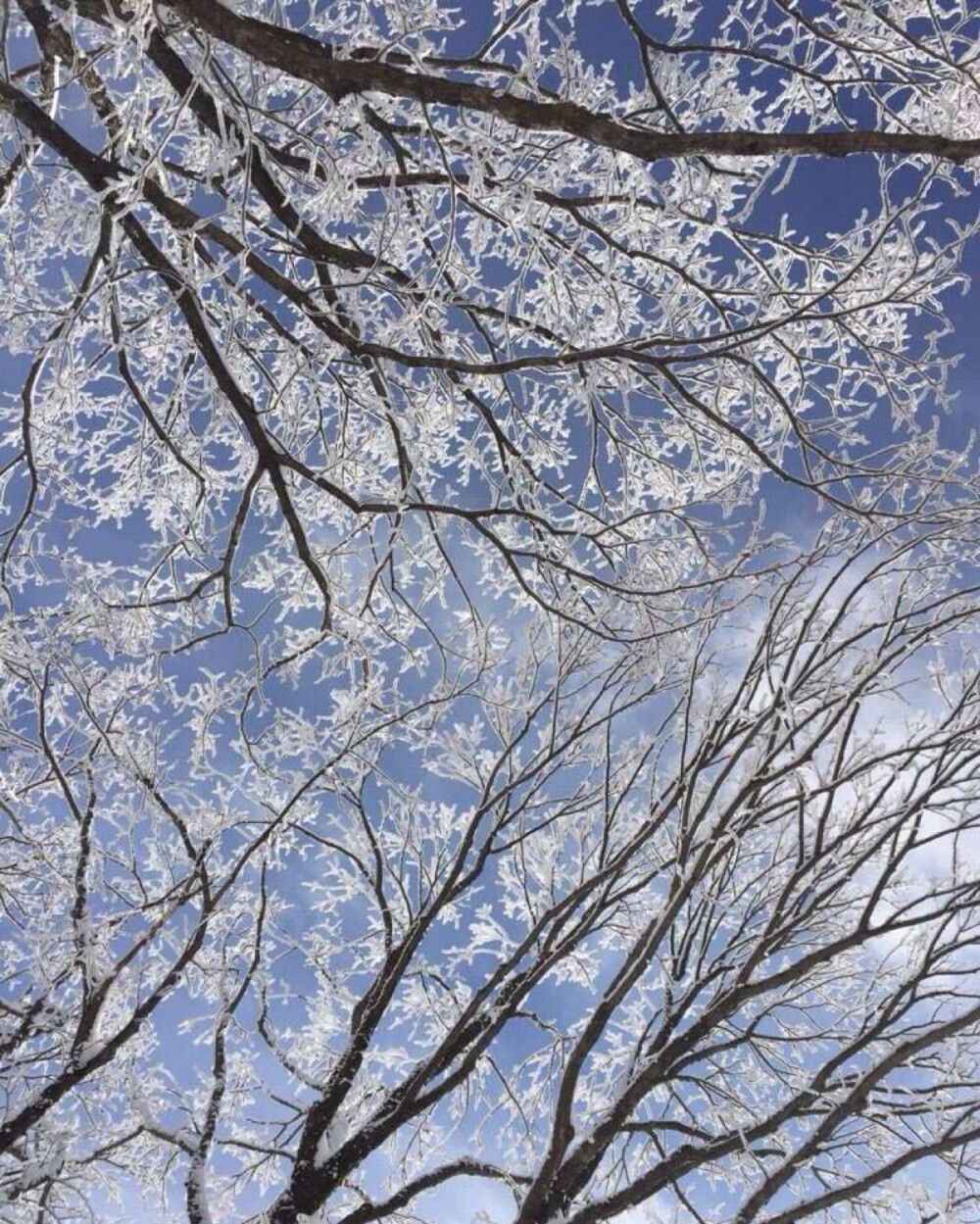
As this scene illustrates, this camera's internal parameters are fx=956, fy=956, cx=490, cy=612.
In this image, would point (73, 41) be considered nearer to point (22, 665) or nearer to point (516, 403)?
point (516, 403)

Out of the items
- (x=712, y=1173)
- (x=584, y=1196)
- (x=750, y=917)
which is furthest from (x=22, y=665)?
(x=712, y=1173)

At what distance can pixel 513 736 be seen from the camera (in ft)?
19.1

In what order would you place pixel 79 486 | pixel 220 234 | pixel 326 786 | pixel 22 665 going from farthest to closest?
1. pixel 326 786
2. pixel 22 665
3. pixel 79 486
4. pixel 220 234

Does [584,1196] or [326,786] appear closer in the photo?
[584,1196]

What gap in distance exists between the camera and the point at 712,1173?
6.43m

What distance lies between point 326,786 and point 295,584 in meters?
1.65

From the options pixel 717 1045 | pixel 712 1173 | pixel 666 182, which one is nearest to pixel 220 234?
pixel 666 182

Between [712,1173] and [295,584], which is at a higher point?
[295,584]

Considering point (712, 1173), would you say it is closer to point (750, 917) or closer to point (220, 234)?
point (750, 917)

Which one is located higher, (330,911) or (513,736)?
(513,736)

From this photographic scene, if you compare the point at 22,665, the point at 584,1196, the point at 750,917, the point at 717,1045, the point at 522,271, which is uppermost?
the point at 522,271

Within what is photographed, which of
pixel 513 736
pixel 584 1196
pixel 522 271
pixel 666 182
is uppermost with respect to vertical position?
pixel 666 182

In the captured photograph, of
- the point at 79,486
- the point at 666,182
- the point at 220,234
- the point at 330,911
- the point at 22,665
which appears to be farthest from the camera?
the point at 330,911

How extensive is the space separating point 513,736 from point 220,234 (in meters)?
3.42
